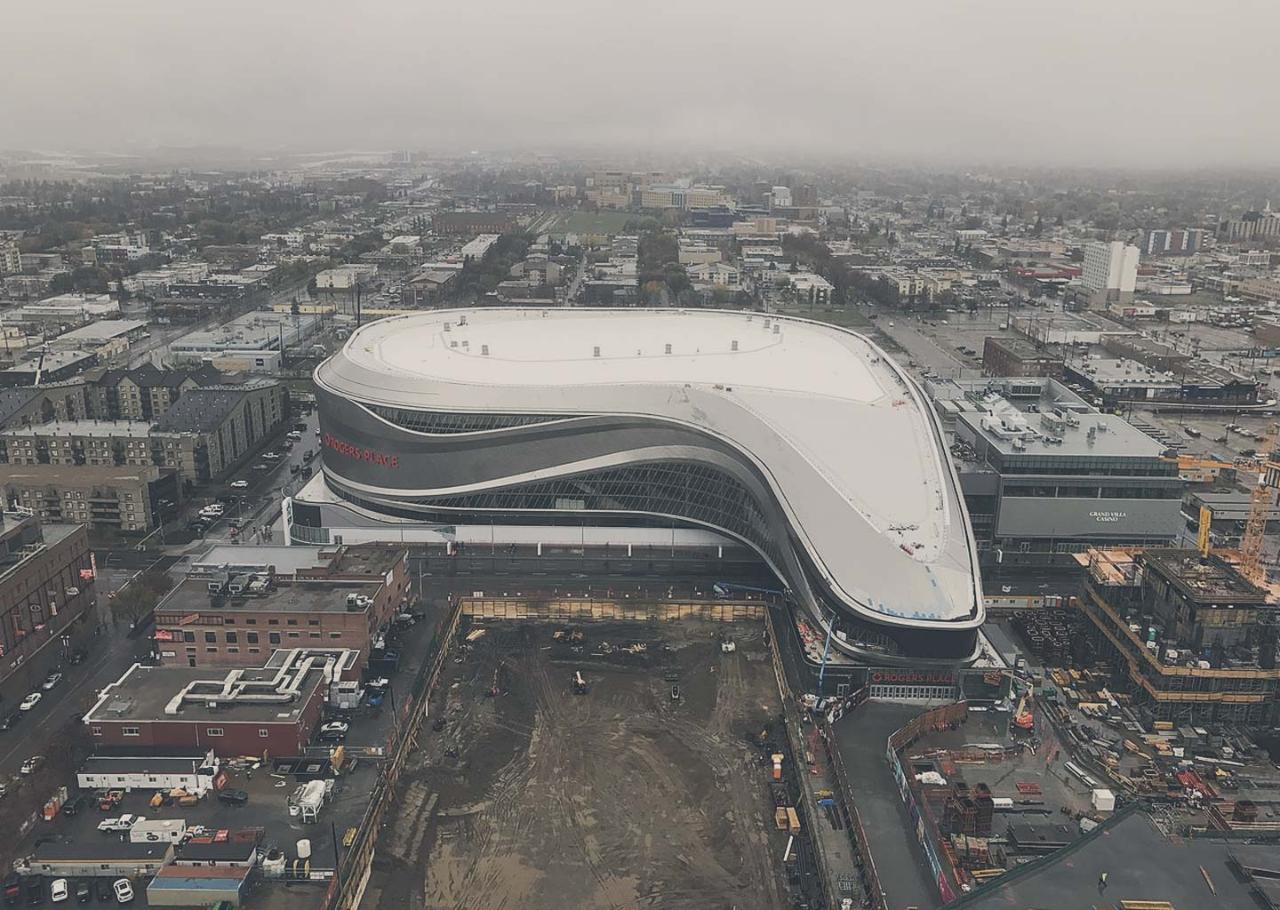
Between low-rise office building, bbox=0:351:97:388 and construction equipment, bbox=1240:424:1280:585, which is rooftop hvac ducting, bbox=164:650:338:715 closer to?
construction equipment, bbox=1240:424:1280:585

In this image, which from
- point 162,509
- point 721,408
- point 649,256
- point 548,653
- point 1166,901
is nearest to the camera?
point 1166,901

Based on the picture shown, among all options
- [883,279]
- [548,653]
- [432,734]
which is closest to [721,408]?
[548,653]

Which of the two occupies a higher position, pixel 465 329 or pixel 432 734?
pixel 465 329

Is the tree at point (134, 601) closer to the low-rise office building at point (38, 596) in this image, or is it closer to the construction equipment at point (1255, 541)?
the low-rise office building at point (38, 596)

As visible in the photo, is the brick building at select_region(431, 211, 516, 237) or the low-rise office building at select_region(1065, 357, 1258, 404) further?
the brick building at select_region(431, 211, 516, 237)

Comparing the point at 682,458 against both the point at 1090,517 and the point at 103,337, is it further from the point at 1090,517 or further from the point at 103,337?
the point at 103,337

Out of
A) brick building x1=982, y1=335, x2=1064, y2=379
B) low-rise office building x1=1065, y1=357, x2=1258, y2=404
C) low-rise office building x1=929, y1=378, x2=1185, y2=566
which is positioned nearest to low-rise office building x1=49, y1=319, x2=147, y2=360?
low-rise office building x1=929, y1=378, x2=1185, y2=566

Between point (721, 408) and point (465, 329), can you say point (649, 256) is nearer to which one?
point (465, 329)
